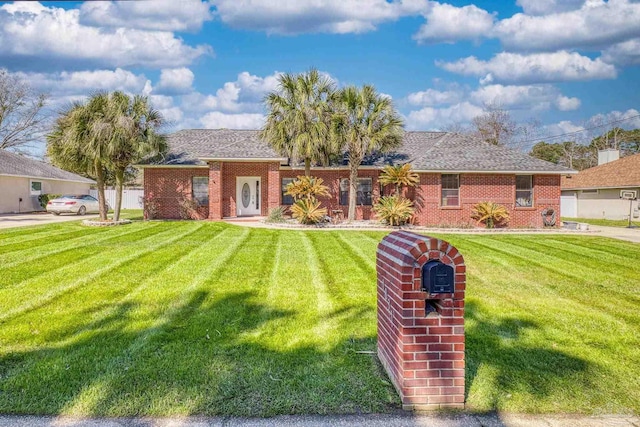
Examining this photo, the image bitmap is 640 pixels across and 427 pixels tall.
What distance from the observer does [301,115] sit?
56.1ft

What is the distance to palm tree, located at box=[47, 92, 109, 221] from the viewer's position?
51.5ft

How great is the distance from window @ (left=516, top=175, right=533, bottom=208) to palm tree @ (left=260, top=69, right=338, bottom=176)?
27.4 ft

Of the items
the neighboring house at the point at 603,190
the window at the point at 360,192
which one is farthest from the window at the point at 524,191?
the neighboring house at the point at 603,190

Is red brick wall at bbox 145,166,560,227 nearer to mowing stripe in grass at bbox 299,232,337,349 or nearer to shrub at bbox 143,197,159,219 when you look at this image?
shrub at bbox 143,197,159,219

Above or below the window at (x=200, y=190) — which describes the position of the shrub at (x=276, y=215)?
below

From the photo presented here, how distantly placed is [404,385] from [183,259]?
686 centimetres

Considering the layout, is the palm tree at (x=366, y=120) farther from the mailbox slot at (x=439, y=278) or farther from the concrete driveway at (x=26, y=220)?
the mailbox slot at (x=439, y=278)

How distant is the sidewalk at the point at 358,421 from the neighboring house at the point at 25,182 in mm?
26455

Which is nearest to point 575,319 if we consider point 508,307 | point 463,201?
point 508,307

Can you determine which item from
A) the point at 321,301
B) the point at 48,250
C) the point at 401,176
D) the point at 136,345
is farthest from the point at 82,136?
the point at 136,345

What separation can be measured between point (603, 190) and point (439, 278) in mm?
29230

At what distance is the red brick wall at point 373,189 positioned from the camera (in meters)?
18.1

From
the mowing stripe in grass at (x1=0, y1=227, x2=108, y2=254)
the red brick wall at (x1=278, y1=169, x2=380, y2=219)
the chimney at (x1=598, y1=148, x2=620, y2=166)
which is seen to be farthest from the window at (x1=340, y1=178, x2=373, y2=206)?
the chimney at (x1=598, y1=148, x2=620, y2=166)

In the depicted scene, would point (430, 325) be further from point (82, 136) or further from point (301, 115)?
point (82, 136)
